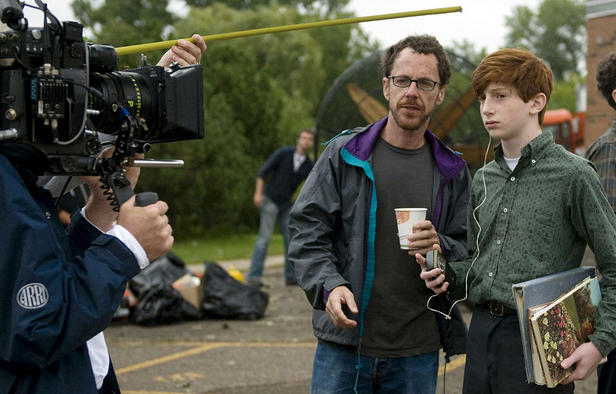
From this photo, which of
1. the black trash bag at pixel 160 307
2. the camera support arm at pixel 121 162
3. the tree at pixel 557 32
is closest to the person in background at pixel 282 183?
the black trash bag at pixel 160 307

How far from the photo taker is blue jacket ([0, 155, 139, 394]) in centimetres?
165

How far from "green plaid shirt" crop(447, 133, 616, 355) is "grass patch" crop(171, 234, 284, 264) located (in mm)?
10852

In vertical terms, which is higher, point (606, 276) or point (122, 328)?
point (606, 276)

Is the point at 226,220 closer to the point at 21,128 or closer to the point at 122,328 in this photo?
the point at 122,328

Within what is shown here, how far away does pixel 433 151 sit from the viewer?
9.68ft

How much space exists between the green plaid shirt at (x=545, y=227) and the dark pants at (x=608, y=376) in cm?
68

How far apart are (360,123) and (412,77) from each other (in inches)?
224

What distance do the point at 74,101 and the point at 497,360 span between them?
1.62 metres

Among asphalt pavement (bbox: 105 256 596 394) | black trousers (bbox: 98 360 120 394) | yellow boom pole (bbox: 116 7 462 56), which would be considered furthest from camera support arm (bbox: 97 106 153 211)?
asphalt pavement (bbox: 105 256 596 394)

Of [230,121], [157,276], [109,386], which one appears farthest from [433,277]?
[230,121]

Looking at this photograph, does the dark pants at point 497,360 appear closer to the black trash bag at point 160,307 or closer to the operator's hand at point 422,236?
the operator's hand at point 422,236

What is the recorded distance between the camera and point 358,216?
2.76 metres

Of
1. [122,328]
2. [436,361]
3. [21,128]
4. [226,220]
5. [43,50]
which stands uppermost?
[43,50]

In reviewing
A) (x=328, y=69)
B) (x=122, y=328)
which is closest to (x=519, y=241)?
(x=122, y=328)
